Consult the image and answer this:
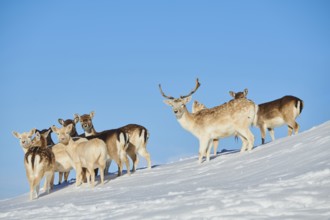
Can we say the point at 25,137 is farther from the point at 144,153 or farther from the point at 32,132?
the point at 144,153

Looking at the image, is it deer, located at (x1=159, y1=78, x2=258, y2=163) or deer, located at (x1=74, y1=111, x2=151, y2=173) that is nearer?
deer, located at (x1=159, y1=78, x2=258, y2=163)

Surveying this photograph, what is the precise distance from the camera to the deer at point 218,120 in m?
14.5

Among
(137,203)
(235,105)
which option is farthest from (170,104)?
(137,203)

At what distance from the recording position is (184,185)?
1057cm

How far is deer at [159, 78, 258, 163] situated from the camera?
47.6ft

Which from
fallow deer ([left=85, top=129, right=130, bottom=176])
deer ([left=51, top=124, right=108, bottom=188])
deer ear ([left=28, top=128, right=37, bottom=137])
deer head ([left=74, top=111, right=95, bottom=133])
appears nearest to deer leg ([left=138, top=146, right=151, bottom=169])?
fallow deer ([left=85, top=129, right=130, bottom=176])

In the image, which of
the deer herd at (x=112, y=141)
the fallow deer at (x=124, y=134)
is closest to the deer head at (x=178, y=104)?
the deer herd at (x=112, y=141)

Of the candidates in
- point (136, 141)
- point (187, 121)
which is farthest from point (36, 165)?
point (187, 121)

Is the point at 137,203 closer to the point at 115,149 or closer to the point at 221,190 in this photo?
the point at 221,190

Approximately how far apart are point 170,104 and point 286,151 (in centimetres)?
481

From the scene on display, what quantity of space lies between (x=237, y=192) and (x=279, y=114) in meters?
12.8

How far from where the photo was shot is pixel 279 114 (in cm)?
2003

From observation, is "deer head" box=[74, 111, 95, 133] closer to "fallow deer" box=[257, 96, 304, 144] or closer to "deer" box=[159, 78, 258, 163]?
"deer" box=[159, 78, 258, 163]

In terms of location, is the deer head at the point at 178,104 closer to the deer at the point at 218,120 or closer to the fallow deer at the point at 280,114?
the deer at the point at 218,120
